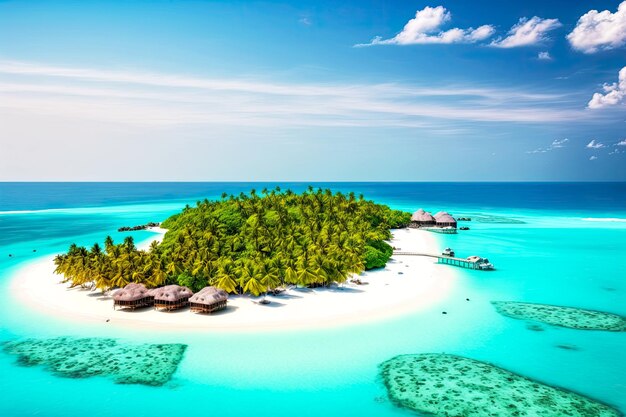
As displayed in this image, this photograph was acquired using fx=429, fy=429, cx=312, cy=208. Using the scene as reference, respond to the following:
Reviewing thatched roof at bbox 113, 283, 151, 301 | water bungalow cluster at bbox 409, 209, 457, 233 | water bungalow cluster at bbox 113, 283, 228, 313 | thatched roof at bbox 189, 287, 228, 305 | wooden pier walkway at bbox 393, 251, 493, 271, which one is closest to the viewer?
thatched roof at bbox 189, 287, 228, 305

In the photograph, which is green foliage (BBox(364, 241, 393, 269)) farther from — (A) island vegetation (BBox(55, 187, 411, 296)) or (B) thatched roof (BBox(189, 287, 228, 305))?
(B) thatched roof (BBox(189, 287, 228, 305))

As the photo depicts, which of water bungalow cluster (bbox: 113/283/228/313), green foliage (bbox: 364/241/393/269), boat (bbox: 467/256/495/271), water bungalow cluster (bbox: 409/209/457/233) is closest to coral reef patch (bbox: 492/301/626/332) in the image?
boat (bbox: 467/256/495/271)

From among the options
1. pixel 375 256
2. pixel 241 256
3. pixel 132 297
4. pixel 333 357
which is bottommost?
pixel 333 357

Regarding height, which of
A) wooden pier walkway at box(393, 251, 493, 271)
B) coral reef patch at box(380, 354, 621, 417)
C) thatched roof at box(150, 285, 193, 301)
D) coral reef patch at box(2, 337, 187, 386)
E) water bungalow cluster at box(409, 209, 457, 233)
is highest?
water bungalow cluster at box(409, 209, 457, 233)

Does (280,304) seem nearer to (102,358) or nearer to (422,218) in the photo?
(102,358)

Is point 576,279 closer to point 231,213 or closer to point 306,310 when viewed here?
point 306,310

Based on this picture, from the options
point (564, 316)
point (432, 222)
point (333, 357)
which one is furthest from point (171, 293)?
point (432, 222)

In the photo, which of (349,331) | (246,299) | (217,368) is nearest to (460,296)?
(349,331)
